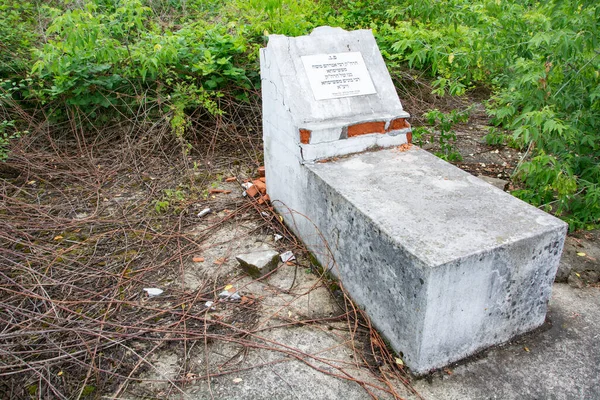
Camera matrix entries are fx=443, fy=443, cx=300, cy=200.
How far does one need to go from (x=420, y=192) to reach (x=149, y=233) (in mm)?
2144

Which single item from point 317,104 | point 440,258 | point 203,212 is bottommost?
point 203,212

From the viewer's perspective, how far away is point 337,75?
333cm

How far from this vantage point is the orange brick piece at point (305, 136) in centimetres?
303

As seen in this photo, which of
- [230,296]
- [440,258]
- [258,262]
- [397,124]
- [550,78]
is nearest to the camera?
[440,258]

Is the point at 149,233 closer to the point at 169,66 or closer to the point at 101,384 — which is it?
the point at 101,384

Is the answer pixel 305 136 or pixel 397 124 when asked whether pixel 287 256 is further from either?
pixel 397 124

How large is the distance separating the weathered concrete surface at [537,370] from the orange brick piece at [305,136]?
1658 millimetres

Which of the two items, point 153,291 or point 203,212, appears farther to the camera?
point 203,212

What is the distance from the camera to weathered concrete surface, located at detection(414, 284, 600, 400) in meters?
2.18


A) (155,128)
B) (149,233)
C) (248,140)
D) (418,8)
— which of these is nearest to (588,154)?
(418,8)

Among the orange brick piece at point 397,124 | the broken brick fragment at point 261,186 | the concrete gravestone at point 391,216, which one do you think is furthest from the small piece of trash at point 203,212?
the orange brick piece at point 397,124

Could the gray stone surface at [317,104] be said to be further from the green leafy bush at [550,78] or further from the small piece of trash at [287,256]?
the small piece of trash at [287,256]

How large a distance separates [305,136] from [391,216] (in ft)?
3.17

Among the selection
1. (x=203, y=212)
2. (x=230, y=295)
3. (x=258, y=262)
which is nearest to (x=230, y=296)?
(x=230, y=295)
